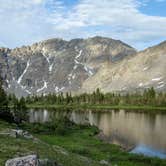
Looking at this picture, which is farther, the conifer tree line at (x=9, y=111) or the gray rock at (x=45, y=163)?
the conifer tree line at (x=9, y=111)

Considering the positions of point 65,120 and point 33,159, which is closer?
point 33,159

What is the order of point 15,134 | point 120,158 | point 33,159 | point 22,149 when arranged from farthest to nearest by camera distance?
point 120,158, point 15,134, point 22,149, point 33,159

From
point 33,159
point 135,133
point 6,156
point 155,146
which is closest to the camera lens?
Answer: point 33,159

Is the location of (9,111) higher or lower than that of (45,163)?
lower

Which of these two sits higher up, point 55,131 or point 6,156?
point 6,156

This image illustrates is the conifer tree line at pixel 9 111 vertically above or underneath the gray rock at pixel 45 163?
underneath

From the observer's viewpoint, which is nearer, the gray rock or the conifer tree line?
the gray rock

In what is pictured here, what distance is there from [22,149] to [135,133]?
79932 millimetres

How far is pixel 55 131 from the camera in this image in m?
90.4

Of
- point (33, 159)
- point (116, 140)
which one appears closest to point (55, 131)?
point (116, 140)

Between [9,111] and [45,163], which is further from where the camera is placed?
[9,111]

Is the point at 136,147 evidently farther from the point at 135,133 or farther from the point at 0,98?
the point at 0,98

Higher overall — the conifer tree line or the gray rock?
the gray rock

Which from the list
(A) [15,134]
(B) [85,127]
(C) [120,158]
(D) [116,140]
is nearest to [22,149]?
(A) [15,134]
